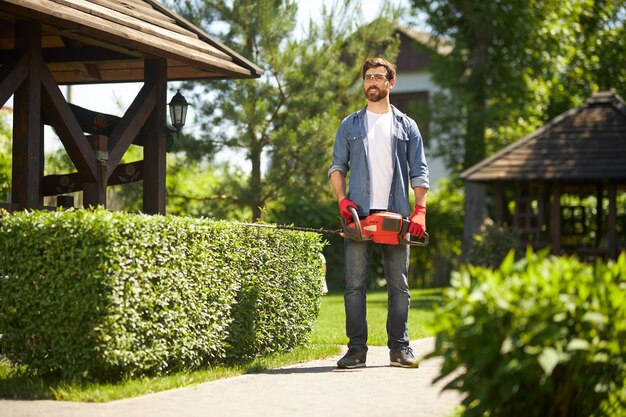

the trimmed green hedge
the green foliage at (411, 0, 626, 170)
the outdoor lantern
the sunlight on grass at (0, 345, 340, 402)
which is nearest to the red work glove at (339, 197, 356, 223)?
the trimmed green hedge

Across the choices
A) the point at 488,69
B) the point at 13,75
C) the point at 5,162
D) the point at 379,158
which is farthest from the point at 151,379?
the point at 488,69

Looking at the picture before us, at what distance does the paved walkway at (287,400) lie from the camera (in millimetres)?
5898

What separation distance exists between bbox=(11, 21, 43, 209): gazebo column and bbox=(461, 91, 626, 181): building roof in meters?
14.5

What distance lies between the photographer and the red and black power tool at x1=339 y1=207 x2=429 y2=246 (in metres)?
7.98

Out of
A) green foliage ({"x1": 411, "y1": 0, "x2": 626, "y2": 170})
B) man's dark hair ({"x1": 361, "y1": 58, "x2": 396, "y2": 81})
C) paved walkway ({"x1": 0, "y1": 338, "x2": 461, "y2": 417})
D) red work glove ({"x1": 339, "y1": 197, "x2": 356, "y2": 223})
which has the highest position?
green foliage ({"x1": 411, "y1": 0, "x2": 626, "y2": 170})

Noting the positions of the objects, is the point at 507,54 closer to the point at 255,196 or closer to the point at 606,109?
the point at 606,109

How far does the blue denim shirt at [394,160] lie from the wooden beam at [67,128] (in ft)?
7.93

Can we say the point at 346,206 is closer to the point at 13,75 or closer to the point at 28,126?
the point at 28,126

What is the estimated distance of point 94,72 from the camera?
1151 centimetres

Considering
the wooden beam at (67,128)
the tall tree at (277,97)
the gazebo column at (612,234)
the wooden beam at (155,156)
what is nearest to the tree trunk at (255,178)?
the tall tree at (277,97)

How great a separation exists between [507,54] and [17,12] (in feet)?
68.0

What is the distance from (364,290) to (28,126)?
121 inches

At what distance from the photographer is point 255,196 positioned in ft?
65.3

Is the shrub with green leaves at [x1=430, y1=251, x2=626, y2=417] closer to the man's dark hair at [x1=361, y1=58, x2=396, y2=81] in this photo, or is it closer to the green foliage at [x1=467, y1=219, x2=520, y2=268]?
the man's dark hair at [x1=361, y1=58, x2=396, y2=81]
